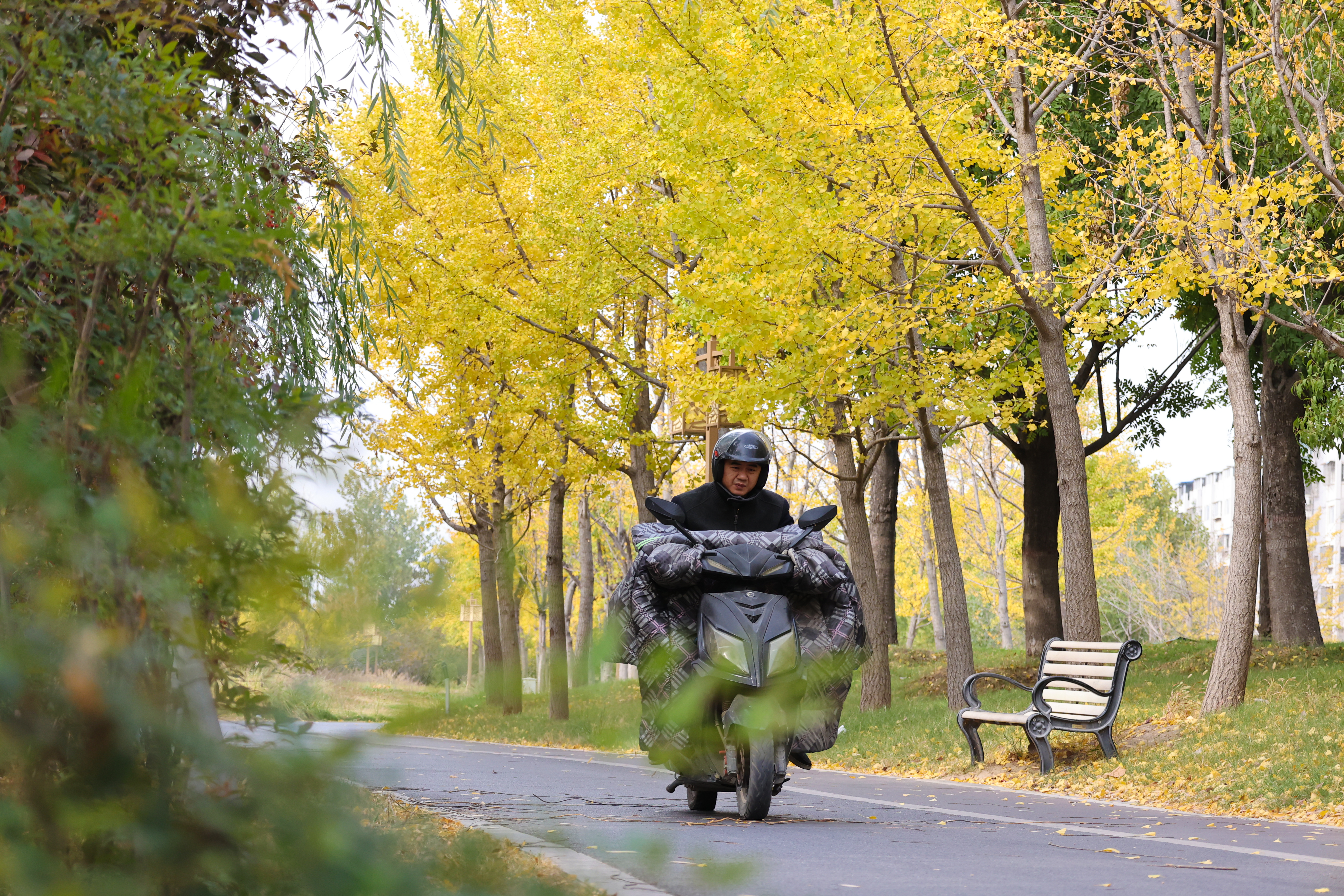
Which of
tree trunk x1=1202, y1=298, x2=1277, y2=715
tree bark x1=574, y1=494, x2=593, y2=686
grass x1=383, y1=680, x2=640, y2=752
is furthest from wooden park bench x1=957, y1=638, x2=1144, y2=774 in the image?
grass x1=383, y1=680, x2=640, y2=752

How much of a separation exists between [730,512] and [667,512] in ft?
1.63

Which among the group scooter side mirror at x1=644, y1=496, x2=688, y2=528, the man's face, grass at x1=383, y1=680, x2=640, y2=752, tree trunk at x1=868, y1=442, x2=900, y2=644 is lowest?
grass at x1=383, y1=680, x2=640, y2=752

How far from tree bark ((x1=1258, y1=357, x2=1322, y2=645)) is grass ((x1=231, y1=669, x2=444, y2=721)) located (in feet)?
72.6

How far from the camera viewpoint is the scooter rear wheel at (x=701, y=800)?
797 cm

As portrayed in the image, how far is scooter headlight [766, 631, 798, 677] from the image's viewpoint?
690 centimetres

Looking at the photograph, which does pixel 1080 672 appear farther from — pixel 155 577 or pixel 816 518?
pixel 155 577

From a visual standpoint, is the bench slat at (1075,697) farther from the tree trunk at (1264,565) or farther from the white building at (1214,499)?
the white building at (1214,499)

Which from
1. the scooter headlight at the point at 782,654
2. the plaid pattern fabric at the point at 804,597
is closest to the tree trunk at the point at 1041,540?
the plaid pattern fabric at the point at 804,597

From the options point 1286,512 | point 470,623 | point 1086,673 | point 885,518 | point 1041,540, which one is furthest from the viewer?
point 885,518

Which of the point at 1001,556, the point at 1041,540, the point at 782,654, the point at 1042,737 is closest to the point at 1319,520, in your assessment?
the point at 1001,556

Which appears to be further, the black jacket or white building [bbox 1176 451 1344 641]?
white building [bbox 1176 451 1344 641]

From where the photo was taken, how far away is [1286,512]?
22031mm

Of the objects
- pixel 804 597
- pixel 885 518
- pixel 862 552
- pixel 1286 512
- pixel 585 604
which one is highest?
pixel 885 518

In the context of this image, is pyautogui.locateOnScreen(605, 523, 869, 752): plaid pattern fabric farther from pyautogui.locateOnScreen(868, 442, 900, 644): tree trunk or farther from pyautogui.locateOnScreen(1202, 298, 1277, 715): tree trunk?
pyautogui.locateOnScreen(868, 442, 900, 644): tree trunk
